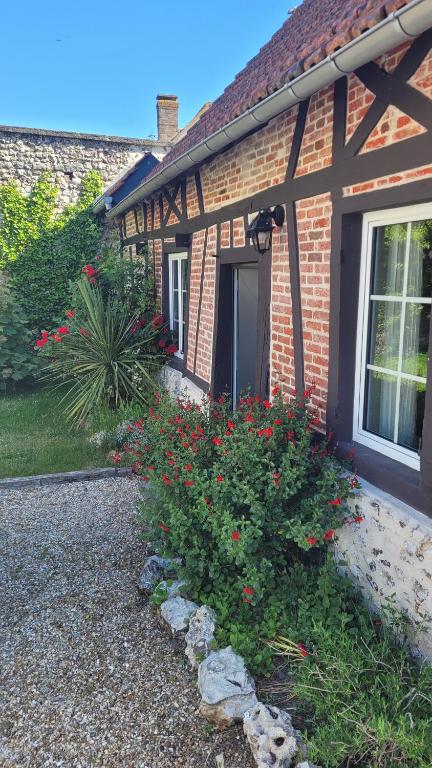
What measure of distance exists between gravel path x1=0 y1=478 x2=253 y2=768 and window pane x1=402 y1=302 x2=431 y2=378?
6.92 feet

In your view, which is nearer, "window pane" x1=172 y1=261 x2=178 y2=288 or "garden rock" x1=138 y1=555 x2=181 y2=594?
"garden rock" x1=138 y1=555 x2=181 y2=594

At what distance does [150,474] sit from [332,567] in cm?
142

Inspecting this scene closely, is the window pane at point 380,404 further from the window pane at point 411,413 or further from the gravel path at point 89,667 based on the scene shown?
the gravel path at point 89,667

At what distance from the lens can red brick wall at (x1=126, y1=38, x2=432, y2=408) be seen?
116 inches

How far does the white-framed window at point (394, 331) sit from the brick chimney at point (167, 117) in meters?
11.5

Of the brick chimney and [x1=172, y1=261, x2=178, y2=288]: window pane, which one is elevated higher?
the brick chimney

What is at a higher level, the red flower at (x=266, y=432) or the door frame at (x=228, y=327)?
the door frame at (x=228, y=327)

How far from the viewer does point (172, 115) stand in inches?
535

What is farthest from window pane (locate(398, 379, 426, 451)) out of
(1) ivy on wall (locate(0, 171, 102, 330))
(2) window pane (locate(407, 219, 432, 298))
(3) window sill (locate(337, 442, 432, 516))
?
(1) ivy on wall (locate(0, 171, 102, 330))

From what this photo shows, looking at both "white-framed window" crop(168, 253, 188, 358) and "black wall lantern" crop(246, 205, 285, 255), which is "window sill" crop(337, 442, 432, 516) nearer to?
"black wall lantern" crop(246, 205, 285, 255)

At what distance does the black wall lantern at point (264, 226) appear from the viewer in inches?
167

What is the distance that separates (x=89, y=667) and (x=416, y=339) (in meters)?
2.63

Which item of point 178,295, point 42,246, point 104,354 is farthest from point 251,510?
point 42,246

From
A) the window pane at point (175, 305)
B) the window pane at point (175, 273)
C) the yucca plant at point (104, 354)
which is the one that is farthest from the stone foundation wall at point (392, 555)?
the window pane at point (175, 273)
